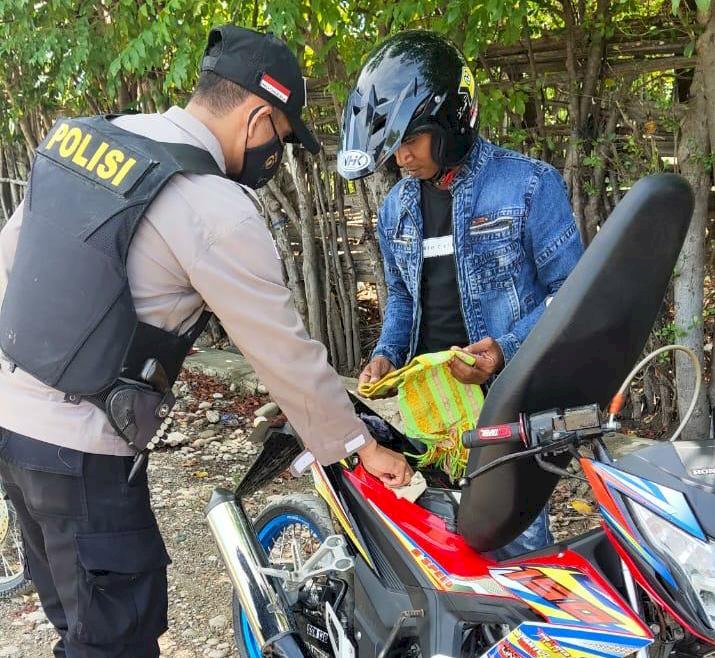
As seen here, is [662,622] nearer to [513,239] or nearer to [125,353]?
[513,239]

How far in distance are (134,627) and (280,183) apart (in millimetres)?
4174

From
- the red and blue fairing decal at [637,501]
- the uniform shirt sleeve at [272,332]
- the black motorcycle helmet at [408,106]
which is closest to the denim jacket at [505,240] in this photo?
the black motorcycle helmet at [408,106]

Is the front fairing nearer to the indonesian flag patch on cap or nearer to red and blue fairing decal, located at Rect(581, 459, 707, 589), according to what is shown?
red and blue fairing decal, located at Rect(581, 459, 707, 589)

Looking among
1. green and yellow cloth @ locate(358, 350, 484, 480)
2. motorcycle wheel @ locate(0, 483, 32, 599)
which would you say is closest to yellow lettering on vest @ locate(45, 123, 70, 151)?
green and yellow cloth @ locate(358, 350, 484, 480)

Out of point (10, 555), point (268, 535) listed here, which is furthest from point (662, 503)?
point (10, 555)

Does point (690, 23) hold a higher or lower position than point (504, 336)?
higher

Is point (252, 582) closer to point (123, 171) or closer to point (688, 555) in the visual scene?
point (123, 171)

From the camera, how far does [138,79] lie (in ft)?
20.4

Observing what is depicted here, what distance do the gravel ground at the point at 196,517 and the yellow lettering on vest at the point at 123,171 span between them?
2039mm

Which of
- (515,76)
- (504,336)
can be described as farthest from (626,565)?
(515,76)

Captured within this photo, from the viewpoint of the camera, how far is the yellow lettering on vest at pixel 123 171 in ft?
5.98

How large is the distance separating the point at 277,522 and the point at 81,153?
154 cm

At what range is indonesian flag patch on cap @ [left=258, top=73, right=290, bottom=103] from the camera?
2008mm

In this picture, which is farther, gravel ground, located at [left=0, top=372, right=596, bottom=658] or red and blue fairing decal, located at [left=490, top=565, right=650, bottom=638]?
gravel ground, located at [left=0, top=372, right=596, bottom=658]
